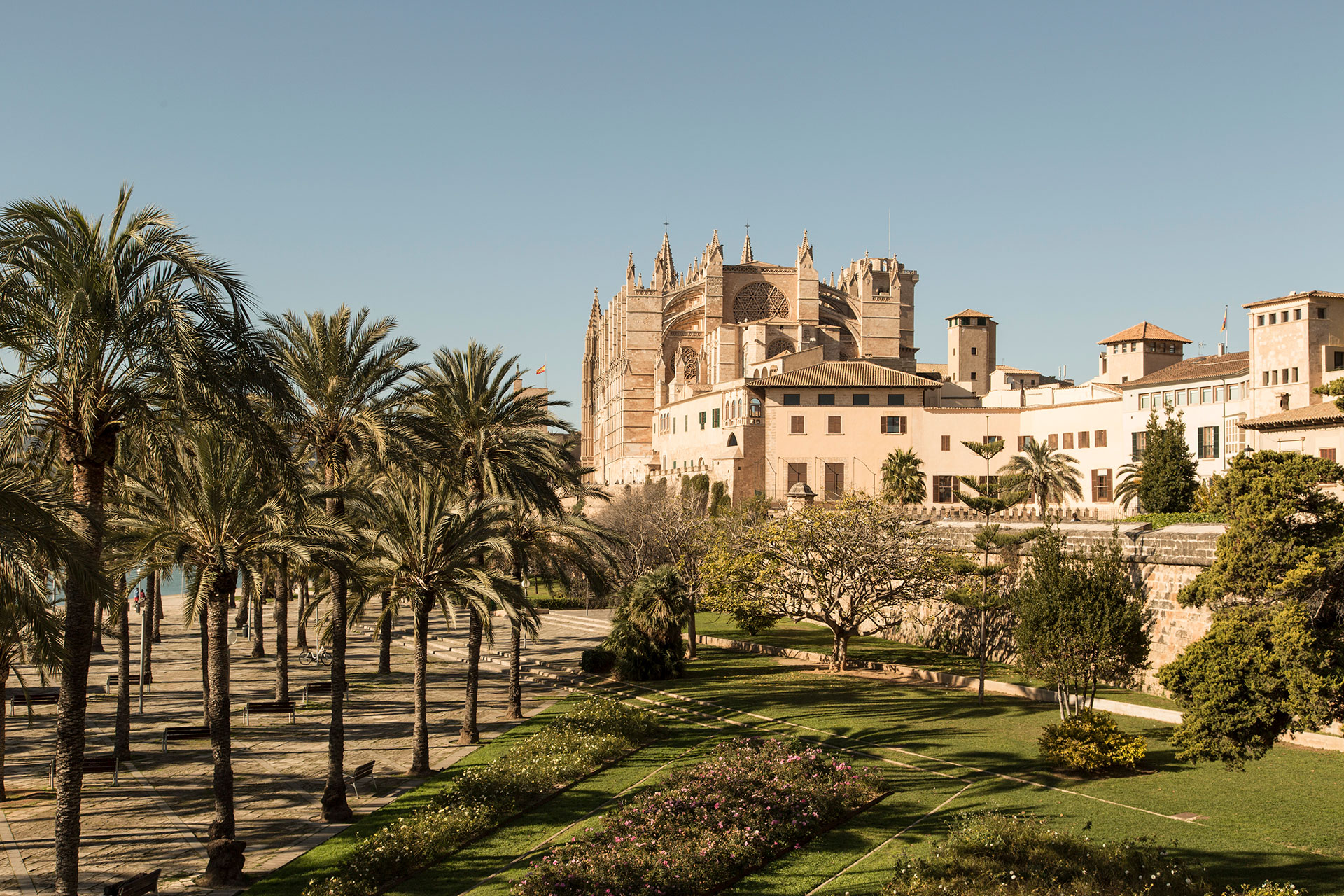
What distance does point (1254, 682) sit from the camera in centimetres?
1061

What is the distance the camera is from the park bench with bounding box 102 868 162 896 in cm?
1173

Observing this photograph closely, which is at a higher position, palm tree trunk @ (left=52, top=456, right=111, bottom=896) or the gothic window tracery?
the gothic window tracery

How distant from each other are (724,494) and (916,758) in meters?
41.0

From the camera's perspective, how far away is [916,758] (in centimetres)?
1750

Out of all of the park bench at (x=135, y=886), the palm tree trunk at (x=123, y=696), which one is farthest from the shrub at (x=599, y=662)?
the park bench at (x=135, y=886)

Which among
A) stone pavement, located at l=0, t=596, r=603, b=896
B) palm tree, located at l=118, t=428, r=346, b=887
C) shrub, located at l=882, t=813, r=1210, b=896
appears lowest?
stone pavement, located at l=0, t=596, r=603, b=896

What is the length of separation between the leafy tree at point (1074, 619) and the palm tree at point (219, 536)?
42.9 feet

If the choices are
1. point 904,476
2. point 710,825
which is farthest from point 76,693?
point 904,476

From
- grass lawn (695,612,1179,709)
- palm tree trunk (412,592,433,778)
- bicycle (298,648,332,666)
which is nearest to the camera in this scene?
palm tree trunk (412,592,433,778)

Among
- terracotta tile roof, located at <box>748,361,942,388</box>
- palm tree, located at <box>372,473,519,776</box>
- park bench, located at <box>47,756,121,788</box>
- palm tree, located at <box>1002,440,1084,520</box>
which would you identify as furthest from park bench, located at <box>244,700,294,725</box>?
terracotta tile roof, located at <box>748,361,942,388</box>

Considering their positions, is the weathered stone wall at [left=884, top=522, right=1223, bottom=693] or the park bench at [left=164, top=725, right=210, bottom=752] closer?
the park bench at [left=164, top=725, right=210, bottom=752]

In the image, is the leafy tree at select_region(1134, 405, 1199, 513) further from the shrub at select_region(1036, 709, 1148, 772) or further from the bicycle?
the bicycle

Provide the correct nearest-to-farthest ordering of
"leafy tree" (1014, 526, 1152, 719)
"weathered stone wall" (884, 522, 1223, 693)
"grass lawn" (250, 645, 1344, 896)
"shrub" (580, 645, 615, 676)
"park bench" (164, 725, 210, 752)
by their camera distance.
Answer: "grass lawn" (250, 645, 1344, 896)
"leafy tree" (1014, 526, 1152, 719)
"park bench" (164, 725, 210, 752)
"weathered stone wall" (884, 522, 1223, 693)
"shrub" (580, 645, 615, 676)

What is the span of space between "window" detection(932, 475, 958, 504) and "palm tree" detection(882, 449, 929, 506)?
1420 mm
